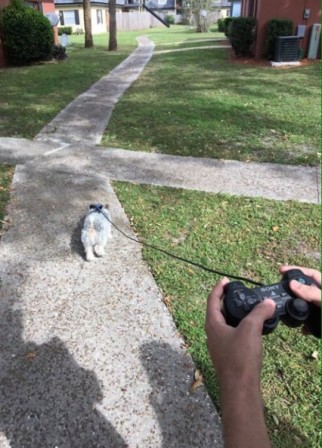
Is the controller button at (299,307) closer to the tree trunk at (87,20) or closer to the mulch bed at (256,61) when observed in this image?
the mulch bed at (256,61)

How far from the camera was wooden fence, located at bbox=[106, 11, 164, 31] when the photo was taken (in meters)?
46.9

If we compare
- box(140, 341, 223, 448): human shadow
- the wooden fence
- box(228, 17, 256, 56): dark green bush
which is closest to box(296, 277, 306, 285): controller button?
box(140, 341, 223, 448): human shadow

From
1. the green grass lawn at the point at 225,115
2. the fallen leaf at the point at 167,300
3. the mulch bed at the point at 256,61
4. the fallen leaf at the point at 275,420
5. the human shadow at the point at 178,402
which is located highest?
the mulch bed at the point at 256,61

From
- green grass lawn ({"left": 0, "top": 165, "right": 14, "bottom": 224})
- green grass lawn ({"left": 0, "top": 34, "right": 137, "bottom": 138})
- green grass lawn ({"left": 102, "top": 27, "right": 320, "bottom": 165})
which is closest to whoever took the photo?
green grass lawn ({"left": 0, "top": 165, "right": 14, "bottom": 224})

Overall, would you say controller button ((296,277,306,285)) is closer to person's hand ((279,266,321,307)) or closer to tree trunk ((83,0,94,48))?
person's hand ((279,266,321,307))

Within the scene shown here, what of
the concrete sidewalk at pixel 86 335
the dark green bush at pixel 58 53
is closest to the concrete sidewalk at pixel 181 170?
the concrete sidewalk at pixel 86 335

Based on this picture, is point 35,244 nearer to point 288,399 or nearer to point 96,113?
point 288,399

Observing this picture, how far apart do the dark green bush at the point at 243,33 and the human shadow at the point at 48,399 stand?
51.7 ft

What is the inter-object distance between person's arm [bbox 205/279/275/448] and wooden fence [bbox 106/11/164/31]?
169 ft

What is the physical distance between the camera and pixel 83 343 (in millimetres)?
2754

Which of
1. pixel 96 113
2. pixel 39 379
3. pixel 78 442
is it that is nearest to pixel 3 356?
pixel 39 379

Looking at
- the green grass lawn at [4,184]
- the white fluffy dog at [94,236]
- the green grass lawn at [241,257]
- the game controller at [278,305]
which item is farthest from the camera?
the green grass lawn at [4,184]

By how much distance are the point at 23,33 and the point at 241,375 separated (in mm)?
16409

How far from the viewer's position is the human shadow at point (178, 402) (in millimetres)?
2211
